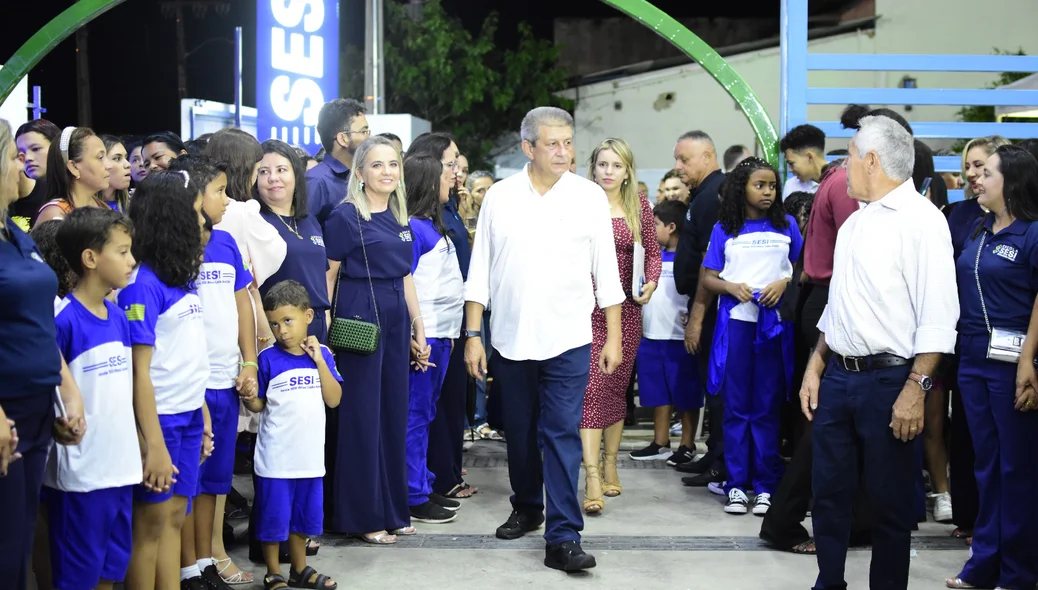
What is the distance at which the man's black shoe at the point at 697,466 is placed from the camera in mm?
7078

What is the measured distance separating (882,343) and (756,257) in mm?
2140

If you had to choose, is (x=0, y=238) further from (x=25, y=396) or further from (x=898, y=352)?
(x=898, y=352)

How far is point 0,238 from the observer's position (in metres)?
3.31

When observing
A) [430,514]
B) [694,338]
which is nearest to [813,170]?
[694,338]

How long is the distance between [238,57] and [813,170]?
5.26 metres

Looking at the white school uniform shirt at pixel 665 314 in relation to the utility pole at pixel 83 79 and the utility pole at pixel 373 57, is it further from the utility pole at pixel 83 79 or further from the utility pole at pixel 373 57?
the utility pole at pixel 83 79

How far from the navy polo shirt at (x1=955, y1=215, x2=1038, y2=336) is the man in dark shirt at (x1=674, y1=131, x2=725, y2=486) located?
1997 mm

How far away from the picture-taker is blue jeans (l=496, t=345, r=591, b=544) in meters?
5.14

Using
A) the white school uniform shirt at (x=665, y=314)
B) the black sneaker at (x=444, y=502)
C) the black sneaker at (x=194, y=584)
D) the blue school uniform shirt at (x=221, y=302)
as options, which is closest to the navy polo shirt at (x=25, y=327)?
the blue school uniform shirt at (x=221, y=302)

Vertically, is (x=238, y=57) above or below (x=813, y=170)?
above

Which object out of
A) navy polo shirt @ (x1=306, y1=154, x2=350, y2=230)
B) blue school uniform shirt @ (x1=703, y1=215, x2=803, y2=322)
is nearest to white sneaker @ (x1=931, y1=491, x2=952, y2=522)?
blue school uniform shirt @ (x1=703, y1=215, x2=803, y2=322)

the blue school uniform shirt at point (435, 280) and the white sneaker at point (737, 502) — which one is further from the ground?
the blue school uniform shirt at point (435, 280)

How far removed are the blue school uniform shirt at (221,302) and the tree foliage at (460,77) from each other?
16.6 meters

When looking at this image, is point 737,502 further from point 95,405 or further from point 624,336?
point 95,405
